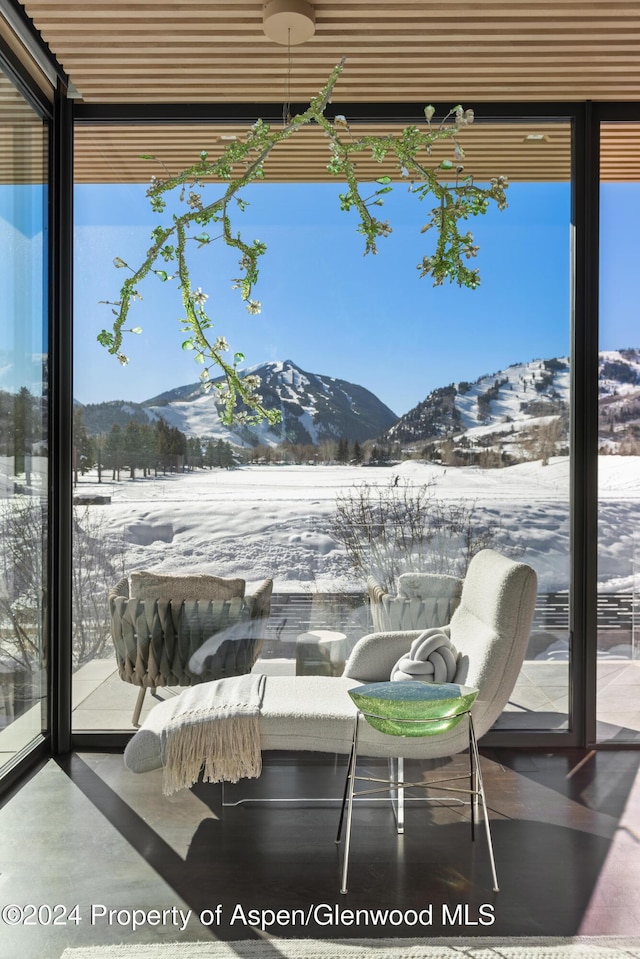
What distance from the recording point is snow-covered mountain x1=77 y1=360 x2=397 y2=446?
392 cm

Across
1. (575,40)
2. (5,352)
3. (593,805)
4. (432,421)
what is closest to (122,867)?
(593,805)

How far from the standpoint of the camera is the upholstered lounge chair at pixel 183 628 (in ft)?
12.7

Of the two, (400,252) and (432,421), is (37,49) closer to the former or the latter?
(400,252)

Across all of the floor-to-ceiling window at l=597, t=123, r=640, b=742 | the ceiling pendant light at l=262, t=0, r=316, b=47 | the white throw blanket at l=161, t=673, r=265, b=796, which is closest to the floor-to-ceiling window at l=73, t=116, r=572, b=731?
the floor-to-ceiling window at l=597, t=123, r=640, b=742

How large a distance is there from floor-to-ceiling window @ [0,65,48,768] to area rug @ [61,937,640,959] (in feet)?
4.43

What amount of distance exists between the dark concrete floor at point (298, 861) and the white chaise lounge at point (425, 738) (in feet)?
1.07

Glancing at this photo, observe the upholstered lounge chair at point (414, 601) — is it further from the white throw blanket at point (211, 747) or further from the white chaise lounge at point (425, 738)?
the white throw blanket at point (211, 747)

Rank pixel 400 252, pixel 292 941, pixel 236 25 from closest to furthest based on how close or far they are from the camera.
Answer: pixel 292 941 < pixel 236 25 < pixel 400 252

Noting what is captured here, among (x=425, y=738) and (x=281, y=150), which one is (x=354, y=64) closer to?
(x=281, y=150)

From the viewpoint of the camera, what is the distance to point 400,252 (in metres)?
3.91

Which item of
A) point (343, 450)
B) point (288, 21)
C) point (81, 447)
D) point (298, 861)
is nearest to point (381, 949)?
point (298, 861)

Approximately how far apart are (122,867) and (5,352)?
202cm

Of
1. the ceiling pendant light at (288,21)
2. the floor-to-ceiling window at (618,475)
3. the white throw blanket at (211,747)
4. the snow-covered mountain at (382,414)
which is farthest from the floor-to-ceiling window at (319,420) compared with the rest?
the white throw blanket at (211,747)

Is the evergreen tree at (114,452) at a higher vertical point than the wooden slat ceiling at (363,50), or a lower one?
lower
